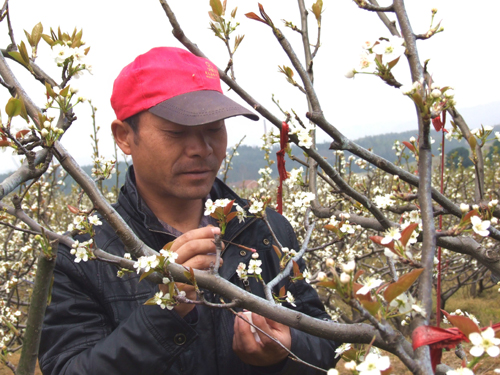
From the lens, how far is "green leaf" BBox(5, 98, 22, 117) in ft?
3.07

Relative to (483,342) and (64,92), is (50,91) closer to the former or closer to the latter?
(64,92)

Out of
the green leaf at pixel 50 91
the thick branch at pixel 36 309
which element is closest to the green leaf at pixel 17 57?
the green leaf at pixel 50 91

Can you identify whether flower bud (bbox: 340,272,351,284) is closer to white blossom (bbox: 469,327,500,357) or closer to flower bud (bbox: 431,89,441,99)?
white blossom (bbox: 469,327,500,357)

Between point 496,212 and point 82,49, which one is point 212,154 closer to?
point 82,49

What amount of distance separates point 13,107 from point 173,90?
2.95 ft

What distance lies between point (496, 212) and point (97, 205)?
136 cm

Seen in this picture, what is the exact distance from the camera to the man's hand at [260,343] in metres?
1.39

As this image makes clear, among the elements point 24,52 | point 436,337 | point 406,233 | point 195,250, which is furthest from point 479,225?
point 24,52

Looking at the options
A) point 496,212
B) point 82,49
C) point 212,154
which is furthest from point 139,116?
point 496,212

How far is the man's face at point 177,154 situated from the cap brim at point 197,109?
60 mm

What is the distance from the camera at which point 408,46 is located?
1.05 m

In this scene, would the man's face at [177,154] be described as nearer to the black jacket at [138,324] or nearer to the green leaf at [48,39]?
the black jacket at [138,324]

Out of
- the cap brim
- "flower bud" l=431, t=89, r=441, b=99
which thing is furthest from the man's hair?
"flower bud" l=431, t=89, r=441, b=99

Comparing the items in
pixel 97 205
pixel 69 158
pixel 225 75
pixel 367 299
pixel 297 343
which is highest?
pixel 225 75
